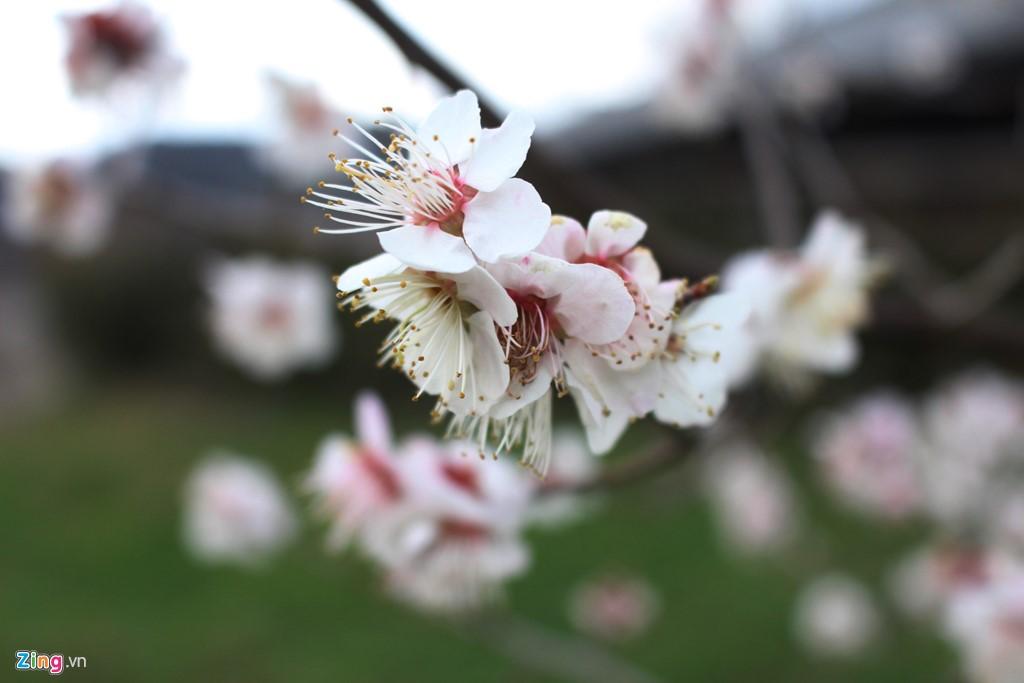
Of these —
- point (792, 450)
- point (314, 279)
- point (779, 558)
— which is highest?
point (792, 450)

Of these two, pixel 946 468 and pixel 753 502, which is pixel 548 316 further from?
pixel 753 502

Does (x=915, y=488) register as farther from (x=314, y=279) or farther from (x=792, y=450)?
(x=792, y=450)

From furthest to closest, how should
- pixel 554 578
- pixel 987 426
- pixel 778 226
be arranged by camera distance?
pixel 554 578 < pixel 987 426 < pixel 778 226

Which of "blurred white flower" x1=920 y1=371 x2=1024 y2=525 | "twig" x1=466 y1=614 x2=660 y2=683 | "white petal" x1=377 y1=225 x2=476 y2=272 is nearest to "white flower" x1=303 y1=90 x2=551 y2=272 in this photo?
"white petal" x1=377 y1=225 x2=476 y2=272

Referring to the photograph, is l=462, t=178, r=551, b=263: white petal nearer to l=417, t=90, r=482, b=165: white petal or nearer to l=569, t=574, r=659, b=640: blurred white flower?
l=417, t=90, r=482, b=165: white petal

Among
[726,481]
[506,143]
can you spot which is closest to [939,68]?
[726,481]

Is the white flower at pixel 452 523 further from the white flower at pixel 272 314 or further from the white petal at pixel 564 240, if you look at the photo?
the white flower at pixel 272 314

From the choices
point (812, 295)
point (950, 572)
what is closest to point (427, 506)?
point (812, 295)
